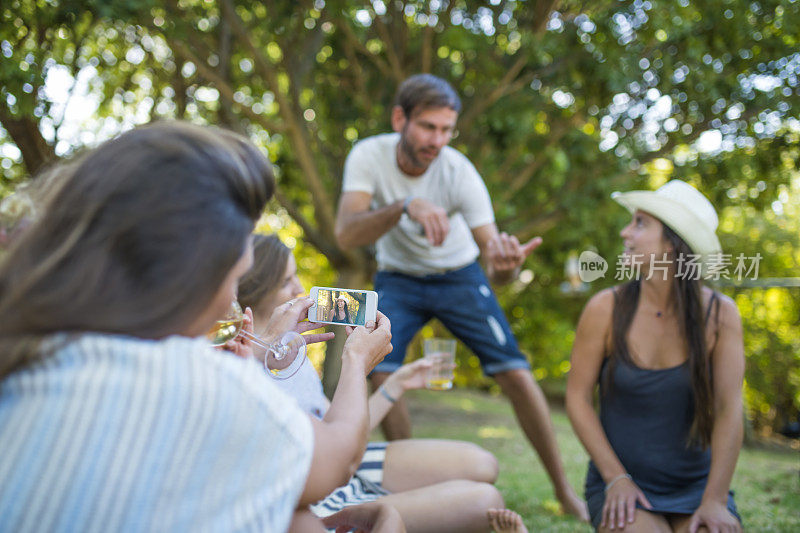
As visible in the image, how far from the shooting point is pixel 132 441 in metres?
1.14

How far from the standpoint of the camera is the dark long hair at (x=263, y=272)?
2.81 m

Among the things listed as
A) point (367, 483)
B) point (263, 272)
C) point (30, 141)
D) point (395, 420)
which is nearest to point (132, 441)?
point (263, 272)

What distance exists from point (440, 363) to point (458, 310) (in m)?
0.82

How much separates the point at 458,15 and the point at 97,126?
4.73 meters

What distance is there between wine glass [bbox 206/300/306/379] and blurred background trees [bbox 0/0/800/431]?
132 inches

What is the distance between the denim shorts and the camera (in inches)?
161

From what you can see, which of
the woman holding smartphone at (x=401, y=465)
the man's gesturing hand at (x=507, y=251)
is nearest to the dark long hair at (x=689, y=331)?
the man's gesturing hand at (x=507, y=251)

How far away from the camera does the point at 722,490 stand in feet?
9.12

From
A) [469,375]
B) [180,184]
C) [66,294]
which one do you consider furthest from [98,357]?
[469,375]

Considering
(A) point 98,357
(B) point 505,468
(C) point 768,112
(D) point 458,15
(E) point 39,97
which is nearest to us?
(A) point 98,357

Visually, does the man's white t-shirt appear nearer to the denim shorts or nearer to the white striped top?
the denim shorts

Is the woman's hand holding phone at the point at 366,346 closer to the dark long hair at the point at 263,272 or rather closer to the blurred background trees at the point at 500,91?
the dark long hair at the point at 263,272

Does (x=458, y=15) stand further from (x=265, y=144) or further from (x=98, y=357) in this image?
(x=98, y=357)

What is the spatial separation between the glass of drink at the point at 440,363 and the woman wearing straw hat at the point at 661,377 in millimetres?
592
